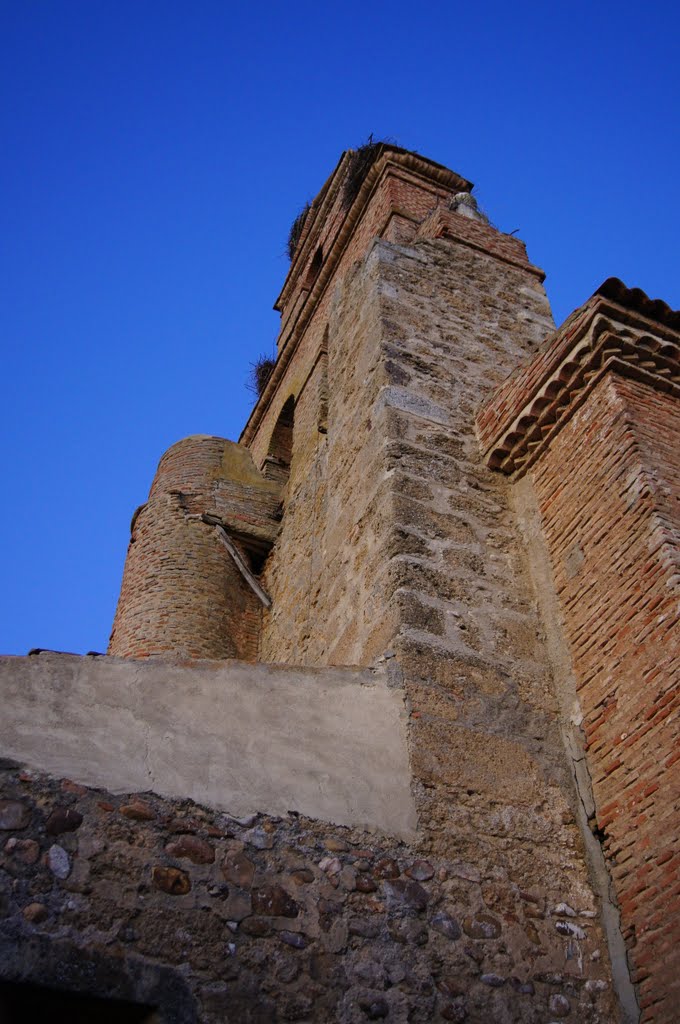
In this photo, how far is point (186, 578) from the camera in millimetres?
7867

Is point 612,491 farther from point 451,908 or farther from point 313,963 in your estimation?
point 313,963

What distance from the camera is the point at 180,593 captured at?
7.75 metres

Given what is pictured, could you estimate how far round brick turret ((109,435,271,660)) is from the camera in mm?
7523

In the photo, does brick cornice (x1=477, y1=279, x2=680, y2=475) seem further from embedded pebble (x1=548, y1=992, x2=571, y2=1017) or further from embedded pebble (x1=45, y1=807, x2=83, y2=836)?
embedded pebble (x1=45, y1=807, x2=83, y2=836)

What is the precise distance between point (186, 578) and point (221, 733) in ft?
14.8

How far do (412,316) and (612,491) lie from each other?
241 cm

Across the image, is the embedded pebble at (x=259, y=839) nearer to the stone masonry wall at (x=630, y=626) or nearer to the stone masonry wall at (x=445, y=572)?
the stone masonry wall at (x=445, y=572)

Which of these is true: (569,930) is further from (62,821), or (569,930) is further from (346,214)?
(346,214)

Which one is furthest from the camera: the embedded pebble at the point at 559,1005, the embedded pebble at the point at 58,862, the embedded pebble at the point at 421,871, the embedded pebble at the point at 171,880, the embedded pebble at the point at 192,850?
the embedded pebble at the point at 421,871

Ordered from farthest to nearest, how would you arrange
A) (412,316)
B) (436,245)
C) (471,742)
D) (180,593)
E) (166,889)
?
(180,593) → (436,245) → (412,316) → (471,742) → (166,889)

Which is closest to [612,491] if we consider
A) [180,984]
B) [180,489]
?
[180,984]

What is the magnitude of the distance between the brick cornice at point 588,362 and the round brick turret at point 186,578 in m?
3.47

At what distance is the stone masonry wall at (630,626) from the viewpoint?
328cm

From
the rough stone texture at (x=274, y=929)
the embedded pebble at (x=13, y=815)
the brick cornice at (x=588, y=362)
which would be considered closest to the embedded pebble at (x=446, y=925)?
the rough stone texture at (x=274, y=929)
